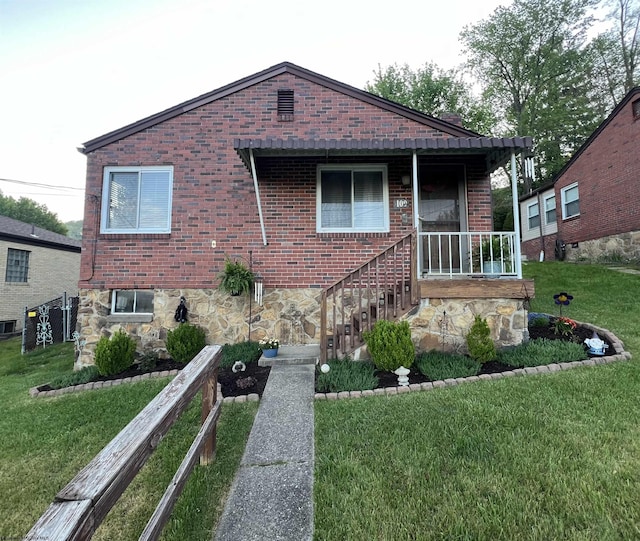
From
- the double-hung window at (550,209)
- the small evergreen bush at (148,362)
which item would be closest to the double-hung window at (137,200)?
the small evergreen bush at (148,362)

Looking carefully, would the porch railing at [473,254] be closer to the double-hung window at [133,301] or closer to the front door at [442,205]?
the front door at [442,205]

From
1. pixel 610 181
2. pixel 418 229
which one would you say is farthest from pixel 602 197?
pixel 418 229

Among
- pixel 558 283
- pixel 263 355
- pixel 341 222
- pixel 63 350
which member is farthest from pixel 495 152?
pixel 63 350

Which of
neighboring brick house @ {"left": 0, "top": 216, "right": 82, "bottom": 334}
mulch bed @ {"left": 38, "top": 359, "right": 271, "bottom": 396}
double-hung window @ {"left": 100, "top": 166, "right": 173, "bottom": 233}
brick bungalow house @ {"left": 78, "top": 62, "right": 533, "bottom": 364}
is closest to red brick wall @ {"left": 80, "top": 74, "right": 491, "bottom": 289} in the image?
brick bungalow house @ {"left": 78, "top": 62, "right": 533, "bottom": 364}

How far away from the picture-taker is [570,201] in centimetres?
1331

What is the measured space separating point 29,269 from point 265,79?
12586 millimetres

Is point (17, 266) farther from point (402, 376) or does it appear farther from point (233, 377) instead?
point (402, 376)

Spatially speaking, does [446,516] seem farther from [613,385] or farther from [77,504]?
[613,385]

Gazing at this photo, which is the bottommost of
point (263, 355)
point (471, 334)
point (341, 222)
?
point (263, 355)

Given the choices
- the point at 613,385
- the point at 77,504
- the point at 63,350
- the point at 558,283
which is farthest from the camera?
the point at 558,283

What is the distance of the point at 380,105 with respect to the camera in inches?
249

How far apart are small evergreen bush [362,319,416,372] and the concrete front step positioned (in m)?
1.11

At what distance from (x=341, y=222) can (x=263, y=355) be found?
287 centimetres

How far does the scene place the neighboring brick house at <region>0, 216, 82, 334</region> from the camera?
1130 cm
